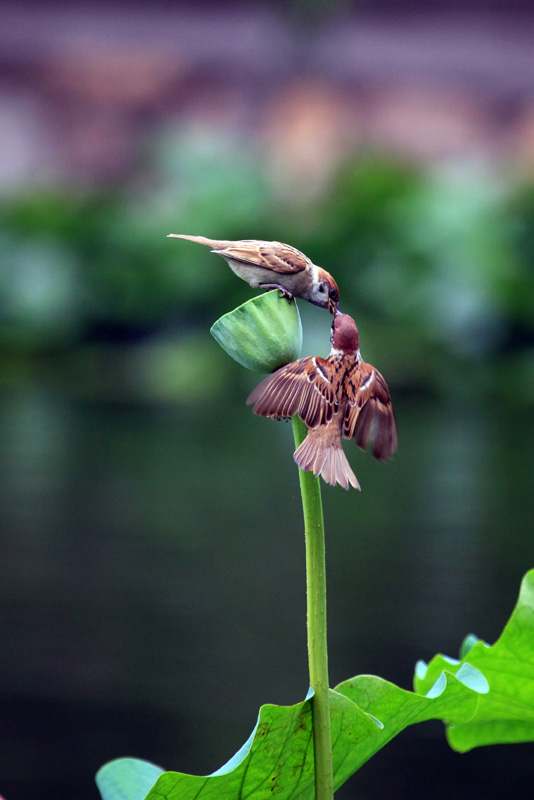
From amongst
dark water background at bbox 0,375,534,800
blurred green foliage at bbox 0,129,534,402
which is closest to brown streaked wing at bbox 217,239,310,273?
dark water background at bbox 0,375,534,800

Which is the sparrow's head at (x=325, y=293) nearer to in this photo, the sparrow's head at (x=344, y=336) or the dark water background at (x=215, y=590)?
the sparrow's head at (x=344, y=336)

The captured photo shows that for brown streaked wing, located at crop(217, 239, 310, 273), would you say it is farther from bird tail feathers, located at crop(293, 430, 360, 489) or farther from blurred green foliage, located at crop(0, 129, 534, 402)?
blurred green foliage, located at crop(0, 129, 534, 402)

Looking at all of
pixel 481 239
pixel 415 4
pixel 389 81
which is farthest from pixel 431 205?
pixel 415 4

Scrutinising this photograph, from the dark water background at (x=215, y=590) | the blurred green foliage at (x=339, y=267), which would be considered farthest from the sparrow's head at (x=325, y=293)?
the blurred green foliage at (x=339, y=267)

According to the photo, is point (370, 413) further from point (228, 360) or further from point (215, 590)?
point (228, 360)

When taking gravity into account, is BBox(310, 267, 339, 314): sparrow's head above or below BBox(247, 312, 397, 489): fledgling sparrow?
above

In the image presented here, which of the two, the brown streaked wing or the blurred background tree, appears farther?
the blurred background tree

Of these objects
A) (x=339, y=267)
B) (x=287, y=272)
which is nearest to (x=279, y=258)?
(x=287, y=272)
